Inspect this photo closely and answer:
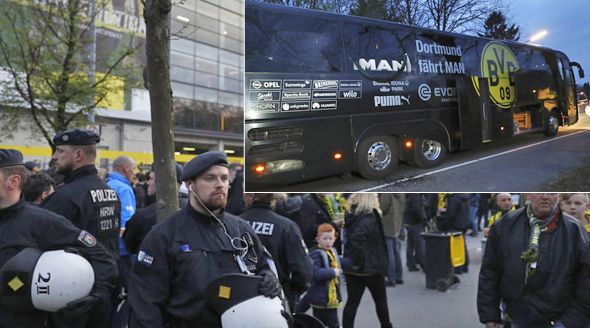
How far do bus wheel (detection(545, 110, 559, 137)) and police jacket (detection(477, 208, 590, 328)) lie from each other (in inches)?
25.4

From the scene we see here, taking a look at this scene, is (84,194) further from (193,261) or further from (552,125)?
(552,125)

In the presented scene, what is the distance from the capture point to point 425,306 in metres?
7.84

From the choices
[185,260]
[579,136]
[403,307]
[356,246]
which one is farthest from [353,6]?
[403,307]

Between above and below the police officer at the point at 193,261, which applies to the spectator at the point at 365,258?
below

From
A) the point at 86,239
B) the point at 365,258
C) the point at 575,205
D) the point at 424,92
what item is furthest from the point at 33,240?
the point at 575,205

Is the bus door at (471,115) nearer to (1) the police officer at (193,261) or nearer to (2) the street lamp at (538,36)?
(2) the street lamp at (538,36)

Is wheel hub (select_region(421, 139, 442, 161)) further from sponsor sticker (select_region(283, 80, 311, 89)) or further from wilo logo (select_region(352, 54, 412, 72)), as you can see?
sponsor sticker (select_region(283, 80, 311, 89))

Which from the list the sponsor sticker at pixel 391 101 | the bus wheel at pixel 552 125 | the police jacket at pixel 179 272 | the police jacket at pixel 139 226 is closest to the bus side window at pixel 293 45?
the sponsor sticker at pixel 391 101

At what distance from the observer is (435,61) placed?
3562 mm

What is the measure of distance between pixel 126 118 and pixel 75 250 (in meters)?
25.0

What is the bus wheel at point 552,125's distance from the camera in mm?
3466

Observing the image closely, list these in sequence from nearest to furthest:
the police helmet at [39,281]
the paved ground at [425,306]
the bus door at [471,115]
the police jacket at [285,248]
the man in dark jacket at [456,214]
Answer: the police helmet at [39,281] → the bus door at [471,115] → the police jacket at [285,248] → the paved ground at [425,306] → the man in dark jacket at [456,214]

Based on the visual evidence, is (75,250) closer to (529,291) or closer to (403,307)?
(529,291)

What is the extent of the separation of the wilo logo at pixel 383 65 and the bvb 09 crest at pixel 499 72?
0.48m
